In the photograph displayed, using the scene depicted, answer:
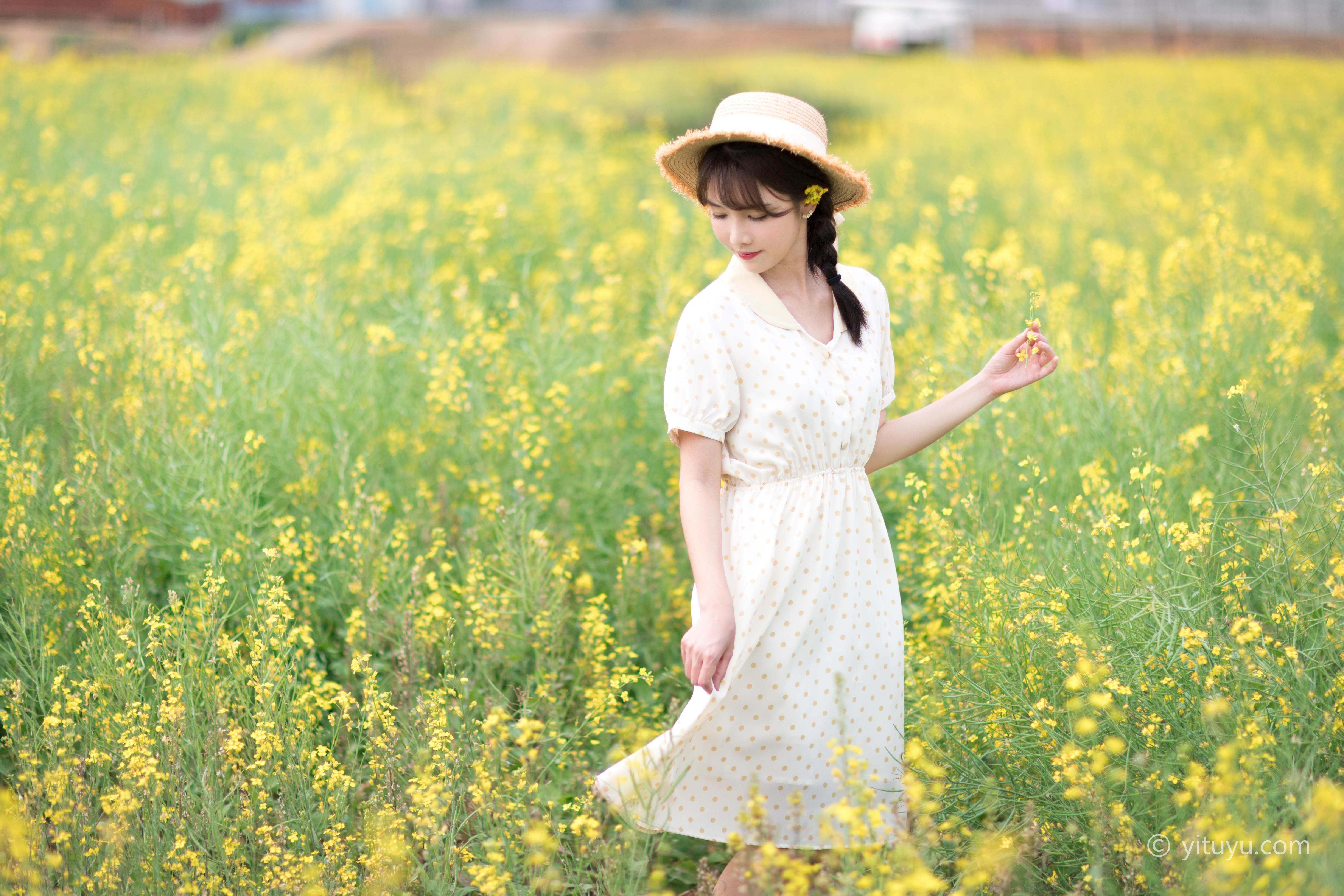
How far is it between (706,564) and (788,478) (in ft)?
0.80

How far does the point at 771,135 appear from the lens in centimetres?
176

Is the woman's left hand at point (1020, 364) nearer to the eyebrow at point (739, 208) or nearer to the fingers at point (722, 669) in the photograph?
the eyebrow at point (739, 208)

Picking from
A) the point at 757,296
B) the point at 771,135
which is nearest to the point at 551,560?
the point at 757,296

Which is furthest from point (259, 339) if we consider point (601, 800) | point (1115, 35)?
point (1115, 35)

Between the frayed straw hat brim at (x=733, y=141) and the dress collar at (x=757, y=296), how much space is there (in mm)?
178

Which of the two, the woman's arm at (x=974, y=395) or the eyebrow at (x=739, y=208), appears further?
the woman's arm at (x=974, y=395)

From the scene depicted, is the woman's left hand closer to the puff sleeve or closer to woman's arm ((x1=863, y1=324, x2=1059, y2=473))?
woman's arm ((x1=863, y1=324, x2=1059, y2=473))

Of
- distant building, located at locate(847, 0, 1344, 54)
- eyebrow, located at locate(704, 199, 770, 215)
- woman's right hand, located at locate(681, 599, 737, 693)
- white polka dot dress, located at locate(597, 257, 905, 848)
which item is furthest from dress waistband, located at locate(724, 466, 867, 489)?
distant building, located at locate(847, 0, 1344, 54)

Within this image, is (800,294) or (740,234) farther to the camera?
(800,294)

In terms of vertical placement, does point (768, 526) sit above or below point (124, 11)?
below

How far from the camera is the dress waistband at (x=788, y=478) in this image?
6.12 feet

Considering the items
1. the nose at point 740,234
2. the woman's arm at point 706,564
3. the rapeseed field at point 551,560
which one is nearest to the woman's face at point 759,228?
the nose at point 740,234

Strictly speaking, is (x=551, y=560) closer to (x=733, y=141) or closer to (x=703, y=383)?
(x=703, y=383)

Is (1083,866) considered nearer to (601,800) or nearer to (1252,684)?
(1252,684)
